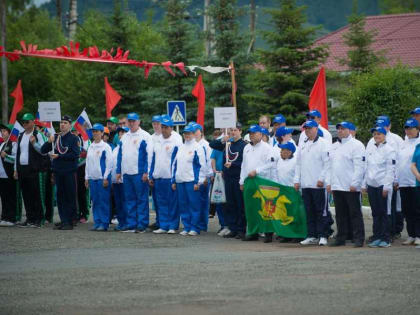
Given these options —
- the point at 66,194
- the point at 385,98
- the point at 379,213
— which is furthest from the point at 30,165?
the point at 385,98

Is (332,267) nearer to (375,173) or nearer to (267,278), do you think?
(267,278)

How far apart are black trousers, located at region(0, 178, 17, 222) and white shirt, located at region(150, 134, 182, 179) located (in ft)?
11.9

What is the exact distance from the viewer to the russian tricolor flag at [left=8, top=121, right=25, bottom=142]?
1938 centimetres

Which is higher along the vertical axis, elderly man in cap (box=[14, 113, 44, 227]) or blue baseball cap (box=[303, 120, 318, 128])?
blue baseball cap (box=[303, 120, 318, 128])

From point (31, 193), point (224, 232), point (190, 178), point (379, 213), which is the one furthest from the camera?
point (31, 193)

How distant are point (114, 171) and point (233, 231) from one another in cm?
313

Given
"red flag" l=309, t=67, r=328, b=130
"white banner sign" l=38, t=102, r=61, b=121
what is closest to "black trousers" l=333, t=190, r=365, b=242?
"red flag" l=309, t=67, r=328, b=130

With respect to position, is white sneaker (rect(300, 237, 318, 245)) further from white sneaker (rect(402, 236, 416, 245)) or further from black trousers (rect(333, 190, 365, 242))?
white sneaker (rect(402, 236, 416, 245))

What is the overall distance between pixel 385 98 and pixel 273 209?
445 inches

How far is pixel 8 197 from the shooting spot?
64.4ft

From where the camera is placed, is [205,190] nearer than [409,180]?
No

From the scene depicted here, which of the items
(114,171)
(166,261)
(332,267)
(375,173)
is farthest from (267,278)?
(114,171)

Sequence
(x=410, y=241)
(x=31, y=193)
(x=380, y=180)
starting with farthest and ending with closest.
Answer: (x=31, y=193) < (x=410, y=241) < (x=380, y=180)

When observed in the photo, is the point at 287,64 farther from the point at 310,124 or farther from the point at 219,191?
the point at 310,124
